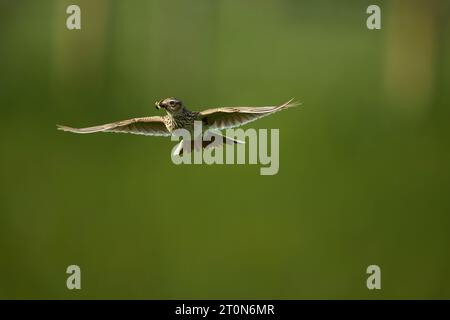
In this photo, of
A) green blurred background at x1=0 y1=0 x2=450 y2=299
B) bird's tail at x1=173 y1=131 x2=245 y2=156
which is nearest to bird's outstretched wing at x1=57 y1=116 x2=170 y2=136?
bird's tail at x1=173 y1=131 x2=245 y2=156

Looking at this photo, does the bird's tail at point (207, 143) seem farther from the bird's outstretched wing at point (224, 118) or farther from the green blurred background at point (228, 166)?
the green blurred background at point (228, 166)

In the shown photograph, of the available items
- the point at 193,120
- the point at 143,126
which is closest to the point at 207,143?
the point at 193,120

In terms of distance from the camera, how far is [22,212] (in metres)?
3.72

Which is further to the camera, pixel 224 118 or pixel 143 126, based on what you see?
pixel 143 126

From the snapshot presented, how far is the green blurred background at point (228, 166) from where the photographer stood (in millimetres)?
3592

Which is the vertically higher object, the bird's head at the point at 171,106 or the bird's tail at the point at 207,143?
the bird's head at the point at 171,106

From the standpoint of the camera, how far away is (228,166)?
3.70 metres

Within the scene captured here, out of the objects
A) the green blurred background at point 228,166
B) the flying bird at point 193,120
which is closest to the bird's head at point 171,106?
the flying bird at point 193,120

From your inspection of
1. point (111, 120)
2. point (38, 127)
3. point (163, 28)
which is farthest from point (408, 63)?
point (38, 127)

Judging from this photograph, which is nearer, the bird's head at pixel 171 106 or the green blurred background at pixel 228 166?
the bird's head at pixel 171 106

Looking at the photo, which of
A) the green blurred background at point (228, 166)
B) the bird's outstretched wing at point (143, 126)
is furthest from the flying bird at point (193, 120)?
the green blurred background at point (228, 166)

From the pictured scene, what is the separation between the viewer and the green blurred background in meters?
3.59

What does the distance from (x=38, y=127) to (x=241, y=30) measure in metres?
1.16

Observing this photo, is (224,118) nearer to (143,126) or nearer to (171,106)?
(171,106)
